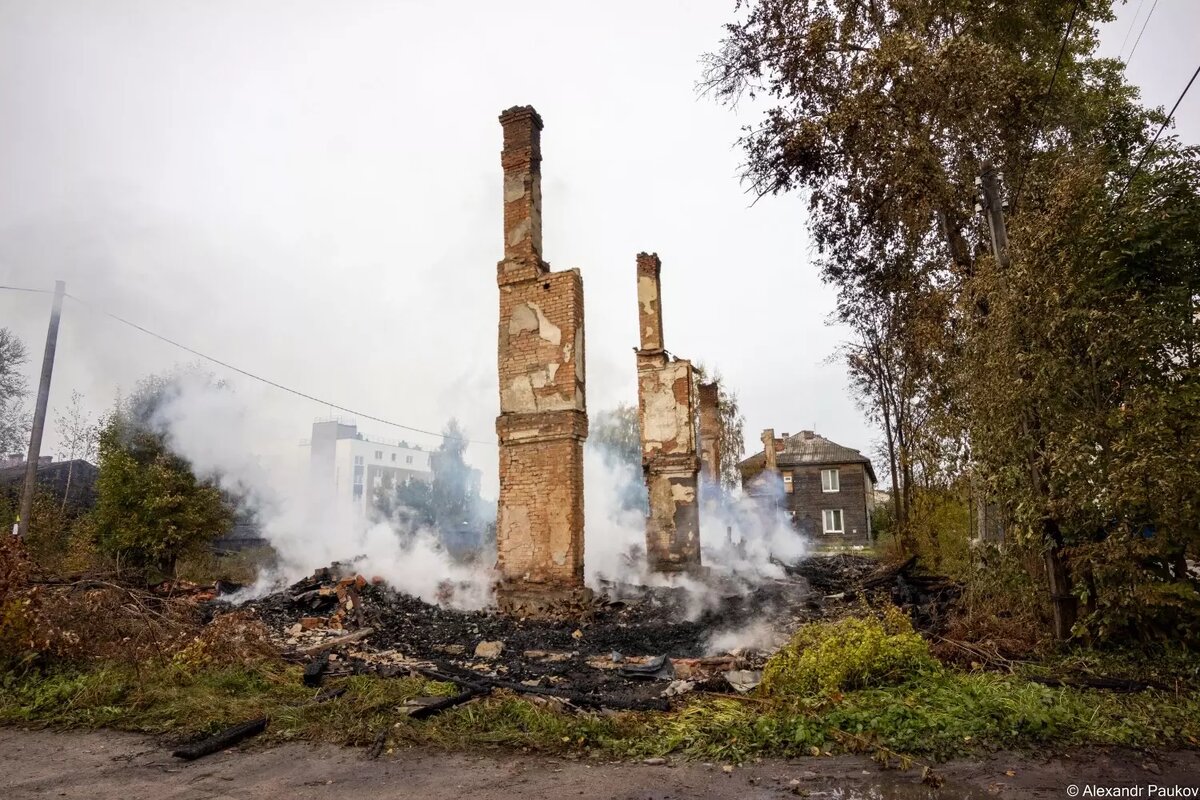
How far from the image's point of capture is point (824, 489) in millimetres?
40406

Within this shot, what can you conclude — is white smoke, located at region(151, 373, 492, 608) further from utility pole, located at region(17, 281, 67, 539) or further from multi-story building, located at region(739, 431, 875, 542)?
multi-story building, located at region(739, 431, 875, 542)

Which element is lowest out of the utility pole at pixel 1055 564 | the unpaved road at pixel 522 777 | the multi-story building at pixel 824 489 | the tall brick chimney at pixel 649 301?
the unpaved road at pixel 522 777

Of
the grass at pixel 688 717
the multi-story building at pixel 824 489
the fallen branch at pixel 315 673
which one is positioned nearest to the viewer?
the grass at pixel 688 717

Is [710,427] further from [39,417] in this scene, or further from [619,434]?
[619,434]

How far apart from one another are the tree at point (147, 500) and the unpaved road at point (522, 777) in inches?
559

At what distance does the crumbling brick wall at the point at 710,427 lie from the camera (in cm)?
2116

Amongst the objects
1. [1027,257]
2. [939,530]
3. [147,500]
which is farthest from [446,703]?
[147,500]

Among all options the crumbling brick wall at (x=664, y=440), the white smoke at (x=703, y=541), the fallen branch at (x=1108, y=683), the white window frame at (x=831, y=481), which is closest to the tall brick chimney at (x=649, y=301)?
the crumbling brick wall at (x=664, y=440)

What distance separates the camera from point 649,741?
441cm

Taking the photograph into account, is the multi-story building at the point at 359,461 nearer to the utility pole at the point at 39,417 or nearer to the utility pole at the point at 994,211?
the utility pole at the point at 39,417

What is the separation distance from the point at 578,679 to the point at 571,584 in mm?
3292

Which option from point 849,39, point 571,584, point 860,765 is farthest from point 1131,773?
point 849,39

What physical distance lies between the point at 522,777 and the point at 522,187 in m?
9.26

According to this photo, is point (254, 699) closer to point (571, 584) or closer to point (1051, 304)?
point (571, 584)
